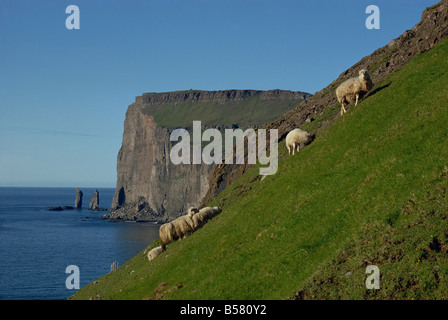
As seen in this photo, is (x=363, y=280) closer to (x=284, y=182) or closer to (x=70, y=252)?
(x=284, y=182)

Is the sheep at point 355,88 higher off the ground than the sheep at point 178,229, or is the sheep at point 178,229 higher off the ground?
the sheep at point 355,88

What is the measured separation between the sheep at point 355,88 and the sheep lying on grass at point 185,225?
14.6 m

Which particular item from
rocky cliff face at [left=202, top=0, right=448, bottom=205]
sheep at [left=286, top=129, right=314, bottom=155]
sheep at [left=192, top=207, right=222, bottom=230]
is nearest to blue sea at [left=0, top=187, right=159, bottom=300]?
rocky cliff face at [left=202, top=0, right=448, bottom=205]

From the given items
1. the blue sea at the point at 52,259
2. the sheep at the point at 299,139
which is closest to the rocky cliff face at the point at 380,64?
the sheep at the point at 299,139

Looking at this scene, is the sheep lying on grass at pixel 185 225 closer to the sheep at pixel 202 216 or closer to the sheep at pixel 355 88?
the sheep at pixel 202 216

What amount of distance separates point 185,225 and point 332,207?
20.8 m

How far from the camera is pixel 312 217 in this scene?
21109 mm

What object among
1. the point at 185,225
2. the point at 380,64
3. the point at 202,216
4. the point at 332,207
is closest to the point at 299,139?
the point at 202,216

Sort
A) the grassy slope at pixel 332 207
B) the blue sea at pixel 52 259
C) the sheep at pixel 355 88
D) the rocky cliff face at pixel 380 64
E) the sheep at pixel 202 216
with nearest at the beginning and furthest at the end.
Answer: the grassy slope at pixel 332 207 < the sheep at pixel 355 88 < the rocky cliff face at pixel 380 64 < the sheep at pixel 202 216 < the blue sea at pixel 52 259

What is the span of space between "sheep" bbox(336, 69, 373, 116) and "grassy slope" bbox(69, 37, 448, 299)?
69.1 inches

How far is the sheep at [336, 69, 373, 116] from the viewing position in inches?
1341

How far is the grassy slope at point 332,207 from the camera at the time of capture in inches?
692

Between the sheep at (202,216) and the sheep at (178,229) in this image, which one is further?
the sheep at (178,229)
